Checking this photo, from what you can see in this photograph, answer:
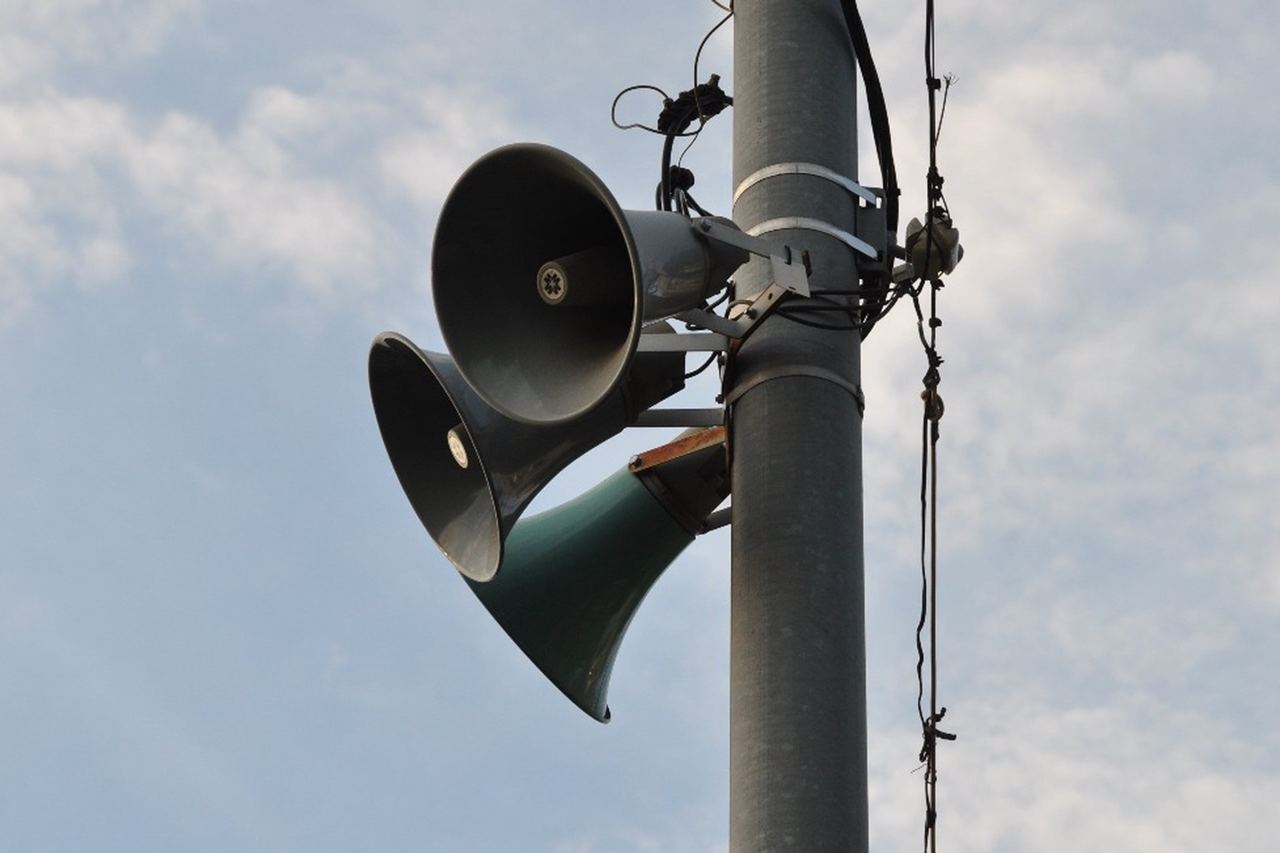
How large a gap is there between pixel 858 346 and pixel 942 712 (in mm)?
928

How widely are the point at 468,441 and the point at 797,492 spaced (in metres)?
1.05

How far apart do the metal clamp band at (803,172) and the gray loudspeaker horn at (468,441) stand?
1.46 feet

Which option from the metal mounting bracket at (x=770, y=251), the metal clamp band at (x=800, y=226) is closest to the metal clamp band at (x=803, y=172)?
the metal clamp band at (x=800, y=226)

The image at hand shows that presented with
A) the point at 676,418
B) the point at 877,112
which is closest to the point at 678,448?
the point at 676,418

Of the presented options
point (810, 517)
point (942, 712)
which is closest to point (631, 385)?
point (810, 517)

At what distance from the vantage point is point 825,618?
494 centimetres

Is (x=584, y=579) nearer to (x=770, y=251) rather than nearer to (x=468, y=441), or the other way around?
(x=468, y=441)

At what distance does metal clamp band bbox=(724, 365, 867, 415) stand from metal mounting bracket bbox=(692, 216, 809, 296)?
0.60 feet

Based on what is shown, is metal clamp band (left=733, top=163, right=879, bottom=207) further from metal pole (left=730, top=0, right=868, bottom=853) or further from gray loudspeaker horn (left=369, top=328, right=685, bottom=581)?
gray loudspeaker horn (left=369, top=328, right=685, bottom=581)

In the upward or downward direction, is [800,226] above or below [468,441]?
above

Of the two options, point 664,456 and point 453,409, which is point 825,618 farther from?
point 453,409

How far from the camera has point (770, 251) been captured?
208 inches

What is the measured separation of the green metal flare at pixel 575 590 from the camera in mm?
6000

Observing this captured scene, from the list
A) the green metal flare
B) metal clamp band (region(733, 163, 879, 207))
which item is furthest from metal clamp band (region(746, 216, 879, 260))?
the green metal flare
